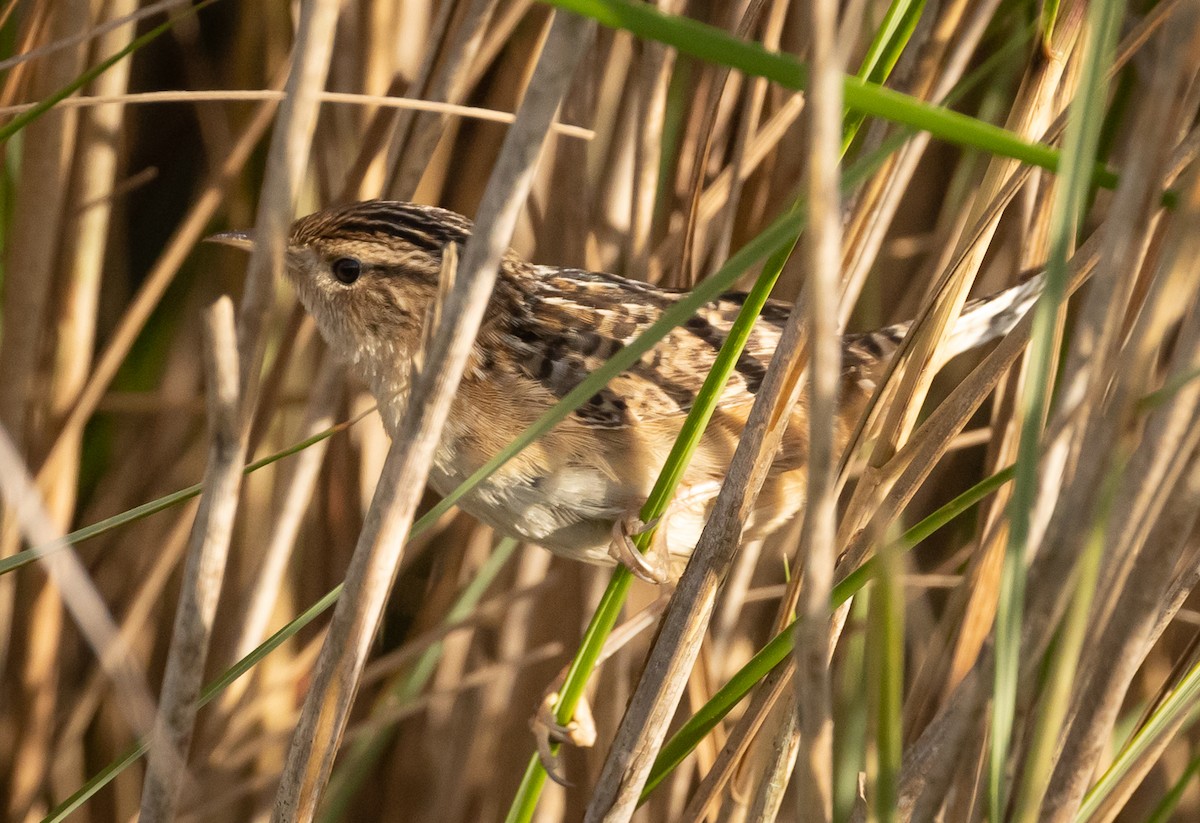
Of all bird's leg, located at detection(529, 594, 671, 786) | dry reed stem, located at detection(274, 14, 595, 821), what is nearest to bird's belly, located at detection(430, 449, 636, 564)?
bird's leg, located at detection(529, 594, 671, 786)

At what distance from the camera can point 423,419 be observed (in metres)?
1.15

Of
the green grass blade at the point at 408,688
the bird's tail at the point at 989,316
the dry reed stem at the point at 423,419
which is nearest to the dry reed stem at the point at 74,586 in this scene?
the dry reed stem at the point at 423,419

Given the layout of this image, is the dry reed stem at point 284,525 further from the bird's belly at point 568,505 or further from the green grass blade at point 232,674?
the green grass blade at point 232,674

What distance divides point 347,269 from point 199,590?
114 cm

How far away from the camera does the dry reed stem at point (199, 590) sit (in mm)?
1098

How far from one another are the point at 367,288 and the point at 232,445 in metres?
1.11

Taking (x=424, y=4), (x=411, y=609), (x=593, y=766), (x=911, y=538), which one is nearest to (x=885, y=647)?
(x=911, y=538)

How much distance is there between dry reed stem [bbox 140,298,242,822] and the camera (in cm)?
110

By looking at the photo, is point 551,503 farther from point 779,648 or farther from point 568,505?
point 779,648

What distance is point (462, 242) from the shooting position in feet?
6.73

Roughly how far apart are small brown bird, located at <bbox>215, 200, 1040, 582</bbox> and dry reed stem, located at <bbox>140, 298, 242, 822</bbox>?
2.44 feet

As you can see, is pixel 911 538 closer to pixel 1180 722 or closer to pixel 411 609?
pixel 1180 722

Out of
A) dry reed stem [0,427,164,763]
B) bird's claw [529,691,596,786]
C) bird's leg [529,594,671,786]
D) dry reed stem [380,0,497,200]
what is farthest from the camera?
dry reed stem [380,0,497,200]

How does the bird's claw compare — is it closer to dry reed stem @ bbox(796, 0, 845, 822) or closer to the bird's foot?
the bird's foot
